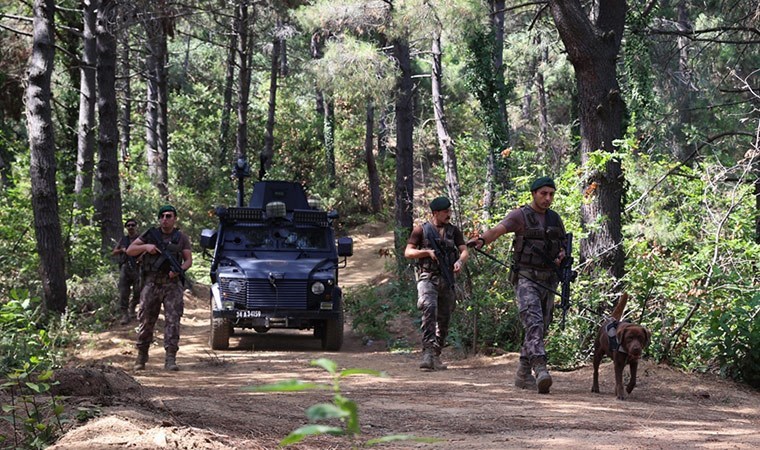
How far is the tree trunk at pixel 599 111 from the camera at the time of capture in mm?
10828

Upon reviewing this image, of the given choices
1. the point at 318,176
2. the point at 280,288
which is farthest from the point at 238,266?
the point at 318,176

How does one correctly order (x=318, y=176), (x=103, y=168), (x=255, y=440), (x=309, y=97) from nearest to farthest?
(x=255, y=440) < (x=103, y=168) < (x=318, y=176) < (x=309, y=97)

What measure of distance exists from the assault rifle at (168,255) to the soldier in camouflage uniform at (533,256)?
3.86m

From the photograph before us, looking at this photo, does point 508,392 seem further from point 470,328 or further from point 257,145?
point 257,145

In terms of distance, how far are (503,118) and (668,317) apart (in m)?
15.0

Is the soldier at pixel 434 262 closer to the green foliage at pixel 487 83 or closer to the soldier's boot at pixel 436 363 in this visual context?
the soldier's boot at pixel 436 363

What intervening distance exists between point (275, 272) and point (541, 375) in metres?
5.57

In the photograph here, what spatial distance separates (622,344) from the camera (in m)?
7.98

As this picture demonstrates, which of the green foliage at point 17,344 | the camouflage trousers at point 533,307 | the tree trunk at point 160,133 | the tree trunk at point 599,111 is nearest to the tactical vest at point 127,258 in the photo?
the green foliage at point 17,344

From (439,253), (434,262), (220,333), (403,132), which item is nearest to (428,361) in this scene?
(434,262)

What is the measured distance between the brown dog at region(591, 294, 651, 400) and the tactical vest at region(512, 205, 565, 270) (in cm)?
79

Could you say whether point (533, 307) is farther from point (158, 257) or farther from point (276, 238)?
point (276, 238)

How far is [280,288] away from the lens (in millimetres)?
13070

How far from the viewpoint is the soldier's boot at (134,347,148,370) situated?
36.5 feet
